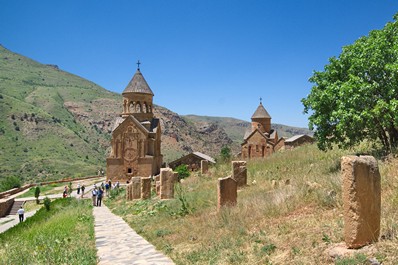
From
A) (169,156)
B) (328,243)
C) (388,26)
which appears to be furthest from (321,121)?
(169,156)

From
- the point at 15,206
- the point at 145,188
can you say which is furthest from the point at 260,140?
the point at 145,188

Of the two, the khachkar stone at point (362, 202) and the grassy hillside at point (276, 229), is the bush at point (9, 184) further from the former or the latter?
the khachkar stone at point (362, 202)

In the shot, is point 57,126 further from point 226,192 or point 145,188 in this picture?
point 226,192

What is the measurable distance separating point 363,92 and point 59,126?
82.3 metres

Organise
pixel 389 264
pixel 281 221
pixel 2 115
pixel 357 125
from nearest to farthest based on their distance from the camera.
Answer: pixel 389 264
pixel 281 221
pixel 357 125
pixel 2 115

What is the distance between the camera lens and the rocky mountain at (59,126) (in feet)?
215

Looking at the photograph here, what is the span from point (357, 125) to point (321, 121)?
5.58 ft

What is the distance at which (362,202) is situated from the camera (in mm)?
4402

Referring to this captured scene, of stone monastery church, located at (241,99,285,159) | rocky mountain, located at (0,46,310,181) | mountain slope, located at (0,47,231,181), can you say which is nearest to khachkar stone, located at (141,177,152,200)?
stone monastery church, located at (241,99,285,159)

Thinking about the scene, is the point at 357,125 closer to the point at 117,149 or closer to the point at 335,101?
the point at 335,101

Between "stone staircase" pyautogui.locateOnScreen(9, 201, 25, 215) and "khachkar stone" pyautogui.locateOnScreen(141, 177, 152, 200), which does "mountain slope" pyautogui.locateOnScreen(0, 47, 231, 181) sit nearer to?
"stone staircase" pyautogui.locateOnScreen(9, 201, 25, 215)

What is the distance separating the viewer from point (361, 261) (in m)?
3.89

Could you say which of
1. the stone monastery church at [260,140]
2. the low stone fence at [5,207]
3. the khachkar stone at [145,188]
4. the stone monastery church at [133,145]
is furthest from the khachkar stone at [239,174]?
the stone monastery church at [260,140]

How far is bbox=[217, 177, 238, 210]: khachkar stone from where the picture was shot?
8688mm
